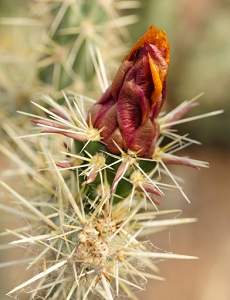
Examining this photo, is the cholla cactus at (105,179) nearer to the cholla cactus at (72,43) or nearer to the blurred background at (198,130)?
the cholla cactus at (72,43)

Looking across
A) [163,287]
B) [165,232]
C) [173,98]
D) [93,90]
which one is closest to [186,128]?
[173,98]

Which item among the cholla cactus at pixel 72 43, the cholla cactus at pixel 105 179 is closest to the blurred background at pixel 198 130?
the cholla cactus at pixel 72 43

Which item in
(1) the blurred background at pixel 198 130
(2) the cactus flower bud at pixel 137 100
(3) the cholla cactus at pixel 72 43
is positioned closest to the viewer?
(2) the cactus flower bud at pixel 137 100

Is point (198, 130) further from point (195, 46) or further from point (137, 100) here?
point (137, 100)

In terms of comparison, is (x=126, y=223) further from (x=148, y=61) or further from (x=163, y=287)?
(x=163, y=287)

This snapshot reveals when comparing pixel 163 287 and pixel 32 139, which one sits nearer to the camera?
pixel 32 139

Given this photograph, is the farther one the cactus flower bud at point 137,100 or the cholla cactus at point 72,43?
the cholla cactus at point 72,43

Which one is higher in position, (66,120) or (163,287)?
(66,120)
